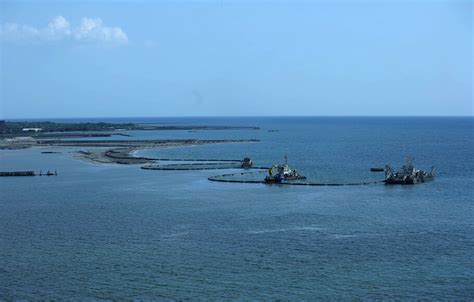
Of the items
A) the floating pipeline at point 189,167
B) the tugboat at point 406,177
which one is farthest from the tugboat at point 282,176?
the floating pipeline at point 189,167

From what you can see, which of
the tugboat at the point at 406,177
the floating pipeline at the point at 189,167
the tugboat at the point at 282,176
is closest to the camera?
the tugboat at the point at 406,177

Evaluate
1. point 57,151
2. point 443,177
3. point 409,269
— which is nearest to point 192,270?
point 409,269

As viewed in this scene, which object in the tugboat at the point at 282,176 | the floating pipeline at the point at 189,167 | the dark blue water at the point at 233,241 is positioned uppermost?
the tugboat at the point at 282,176

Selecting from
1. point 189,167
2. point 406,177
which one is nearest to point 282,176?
point 406,177

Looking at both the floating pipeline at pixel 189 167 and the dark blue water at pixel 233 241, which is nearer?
the dark blue water at pixel 233 241

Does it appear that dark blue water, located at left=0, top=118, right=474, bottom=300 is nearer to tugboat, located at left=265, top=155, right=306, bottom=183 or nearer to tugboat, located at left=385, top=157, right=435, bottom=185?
tugboat, located at left=385, top=157, right=435, bottom=185

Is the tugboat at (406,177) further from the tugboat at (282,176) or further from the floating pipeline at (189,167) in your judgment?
the floating pipeline at (189,167)

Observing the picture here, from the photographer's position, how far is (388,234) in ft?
139

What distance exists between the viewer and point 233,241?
40.4m

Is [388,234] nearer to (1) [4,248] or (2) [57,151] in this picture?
(1) [4,248]

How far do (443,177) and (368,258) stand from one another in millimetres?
42252

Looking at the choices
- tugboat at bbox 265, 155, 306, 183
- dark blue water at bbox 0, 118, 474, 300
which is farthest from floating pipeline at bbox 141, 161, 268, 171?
dark blue water at bbox 0, 118, 474, 300

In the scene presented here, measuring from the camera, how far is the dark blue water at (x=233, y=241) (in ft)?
104

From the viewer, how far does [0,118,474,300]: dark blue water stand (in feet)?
104
